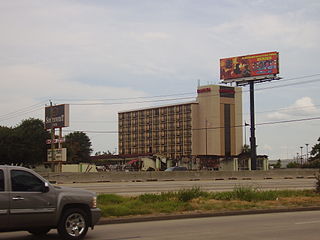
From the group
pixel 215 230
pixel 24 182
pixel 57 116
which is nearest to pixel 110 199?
pixel 215 230

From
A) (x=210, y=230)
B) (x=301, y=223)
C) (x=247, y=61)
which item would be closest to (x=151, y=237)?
(x=210, y=230)

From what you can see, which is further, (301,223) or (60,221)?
(301,223)

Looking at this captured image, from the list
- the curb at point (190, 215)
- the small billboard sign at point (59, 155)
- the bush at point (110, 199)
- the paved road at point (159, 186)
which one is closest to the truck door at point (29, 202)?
the curb at point (190, 215)

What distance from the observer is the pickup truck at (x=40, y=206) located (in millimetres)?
10156

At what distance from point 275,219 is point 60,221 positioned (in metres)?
7.48

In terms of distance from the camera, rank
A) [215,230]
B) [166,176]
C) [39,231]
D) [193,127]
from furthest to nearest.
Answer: [193,127] → [166,176] → [215,230] → [39,231]

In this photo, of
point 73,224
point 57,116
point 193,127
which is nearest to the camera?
point 73,224

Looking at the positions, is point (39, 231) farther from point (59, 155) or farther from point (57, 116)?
point (57, 116)

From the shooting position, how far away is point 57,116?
212 ft

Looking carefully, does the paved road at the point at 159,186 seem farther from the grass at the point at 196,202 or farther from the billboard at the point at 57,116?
the billboard at the point at 57,116

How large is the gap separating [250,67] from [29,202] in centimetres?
8942

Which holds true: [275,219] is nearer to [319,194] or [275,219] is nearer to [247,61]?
[319,194]

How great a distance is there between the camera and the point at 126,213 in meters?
15.5

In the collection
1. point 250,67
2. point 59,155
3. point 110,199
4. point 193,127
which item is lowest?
point 110,199
